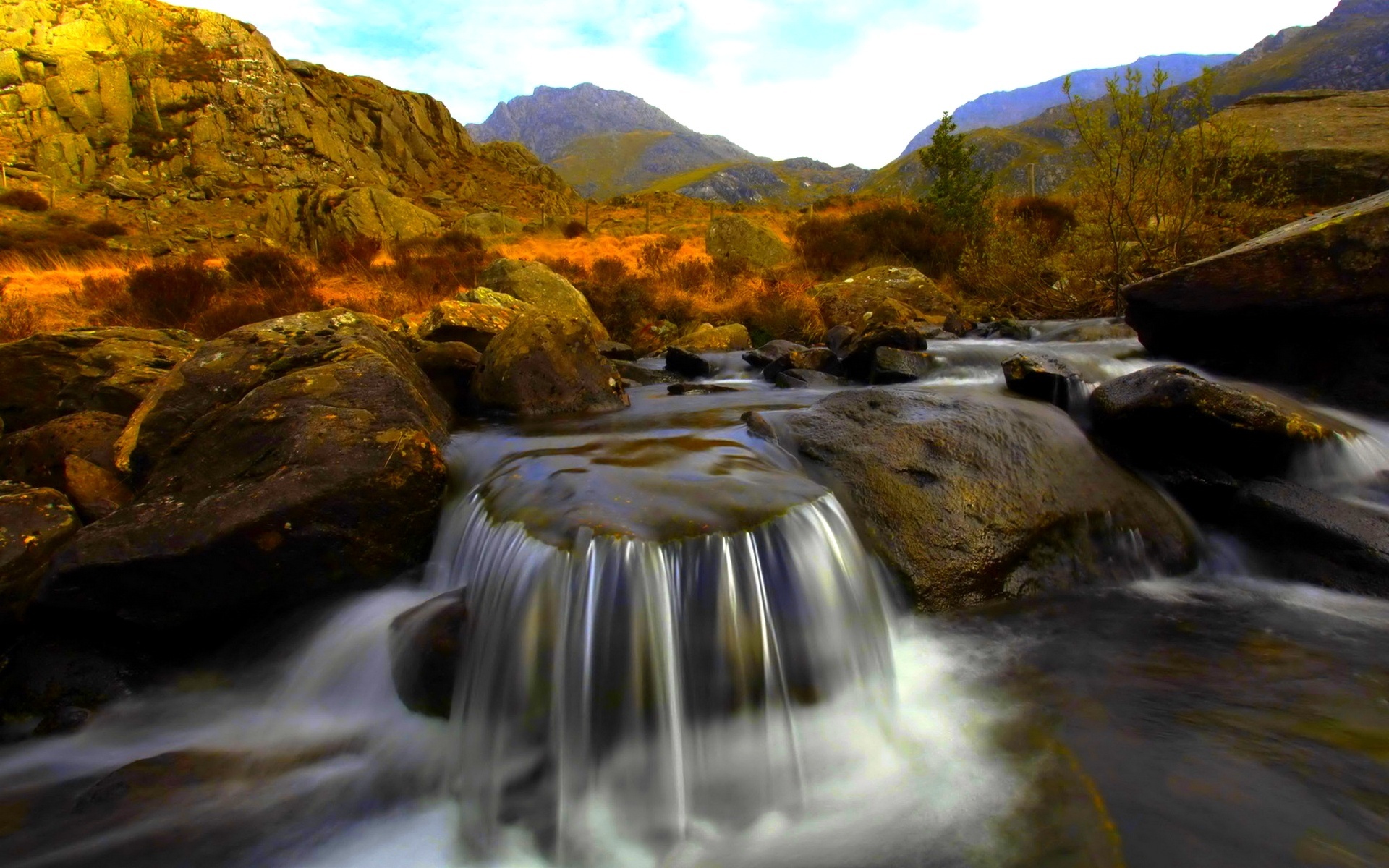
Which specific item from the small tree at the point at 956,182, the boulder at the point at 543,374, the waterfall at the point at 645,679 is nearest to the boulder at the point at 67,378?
Answer: the boulder at the point at 543,374

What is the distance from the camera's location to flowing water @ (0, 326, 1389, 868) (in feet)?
6.56

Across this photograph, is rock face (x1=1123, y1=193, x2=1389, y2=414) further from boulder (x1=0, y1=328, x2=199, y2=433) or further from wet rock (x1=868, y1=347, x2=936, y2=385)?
boulder (x1=0, y1=328, x2=199, y2=433)

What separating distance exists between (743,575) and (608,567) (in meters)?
0.54

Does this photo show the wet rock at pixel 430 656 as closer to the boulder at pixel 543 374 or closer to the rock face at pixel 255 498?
the rock face at pixel 255 498

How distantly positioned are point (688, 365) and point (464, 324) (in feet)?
10.7

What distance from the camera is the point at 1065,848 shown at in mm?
1813

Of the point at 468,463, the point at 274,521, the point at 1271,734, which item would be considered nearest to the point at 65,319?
the point at 468,463

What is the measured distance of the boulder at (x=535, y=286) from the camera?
10.6 metres

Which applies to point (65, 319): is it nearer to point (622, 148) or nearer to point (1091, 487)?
point (1091, 487)

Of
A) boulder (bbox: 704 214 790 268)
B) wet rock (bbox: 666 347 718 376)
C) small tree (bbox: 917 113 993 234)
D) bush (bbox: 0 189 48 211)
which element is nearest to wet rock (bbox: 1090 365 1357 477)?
wet rock (bbox: 666 347 718 376)

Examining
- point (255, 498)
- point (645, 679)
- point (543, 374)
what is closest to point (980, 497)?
point (645, 679)

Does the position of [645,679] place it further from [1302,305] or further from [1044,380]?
[1302,305]

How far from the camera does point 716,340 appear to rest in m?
11.8

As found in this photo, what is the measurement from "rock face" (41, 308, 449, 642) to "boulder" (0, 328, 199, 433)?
124cm
